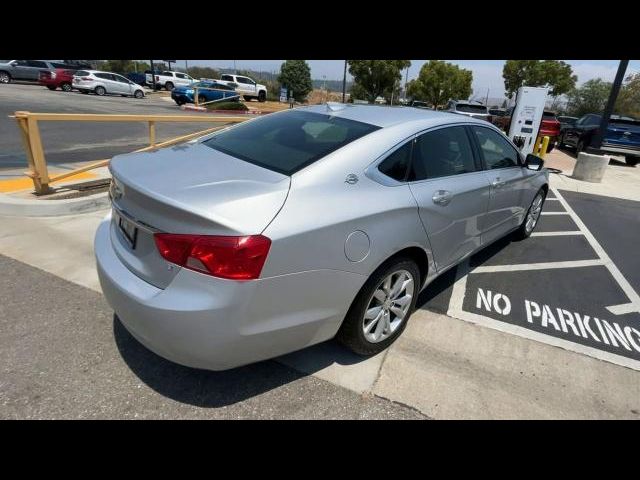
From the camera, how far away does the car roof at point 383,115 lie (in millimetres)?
2902

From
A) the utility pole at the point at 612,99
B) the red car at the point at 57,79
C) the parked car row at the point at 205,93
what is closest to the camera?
the utility pole at the point at 612,99

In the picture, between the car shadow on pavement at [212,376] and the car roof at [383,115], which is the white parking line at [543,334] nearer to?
the car shadow on pavement at [212,376]

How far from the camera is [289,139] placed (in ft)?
8.97

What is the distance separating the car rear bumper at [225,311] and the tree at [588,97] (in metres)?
50.1

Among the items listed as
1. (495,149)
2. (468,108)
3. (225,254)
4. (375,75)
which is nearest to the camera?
(225,254)

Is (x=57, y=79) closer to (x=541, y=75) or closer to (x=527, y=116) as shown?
(x=527, y=116)

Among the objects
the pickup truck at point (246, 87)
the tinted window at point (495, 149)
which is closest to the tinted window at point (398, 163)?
the tinted window at point (495, 149)

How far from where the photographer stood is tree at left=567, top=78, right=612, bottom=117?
42.5m

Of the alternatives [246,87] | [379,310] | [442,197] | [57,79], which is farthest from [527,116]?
[57,79]

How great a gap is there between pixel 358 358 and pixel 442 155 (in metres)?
1.66
